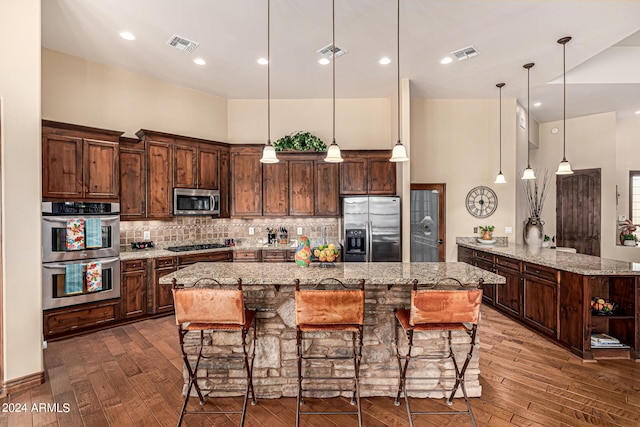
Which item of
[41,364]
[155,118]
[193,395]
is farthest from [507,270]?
[155,118]

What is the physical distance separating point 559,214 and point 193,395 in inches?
323

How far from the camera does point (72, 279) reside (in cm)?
347

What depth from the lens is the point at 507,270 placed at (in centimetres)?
419

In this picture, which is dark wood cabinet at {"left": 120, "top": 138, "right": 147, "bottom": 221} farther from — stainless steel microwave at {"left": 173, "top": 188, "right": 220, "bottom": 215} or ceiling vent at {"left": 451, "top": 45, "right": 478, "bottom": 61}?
ceiling vent at {"left": 451, "top": 45, "right": 478, "bottom": 61}

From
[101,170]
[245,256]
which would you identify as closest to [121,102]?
[101,170]

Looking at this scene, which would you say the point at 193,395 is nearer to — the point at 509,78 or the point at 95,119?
the point at 95,119

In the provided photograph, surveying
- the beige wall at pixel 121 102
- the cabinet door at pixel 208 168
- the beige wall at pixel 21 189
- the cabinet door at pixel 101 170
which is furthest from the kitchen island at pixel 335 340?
the beige wall at pixel 121 102

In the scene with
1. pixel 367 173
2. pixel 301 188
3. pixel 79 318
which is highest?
pixel 367 173

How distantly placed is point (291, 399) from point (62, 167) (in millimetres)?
3618

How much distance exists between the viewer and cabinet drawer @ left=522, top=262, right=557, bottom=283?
3451mm

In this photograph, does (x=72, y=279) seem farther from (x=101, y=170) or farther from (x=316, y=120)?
(x=316, y=120)

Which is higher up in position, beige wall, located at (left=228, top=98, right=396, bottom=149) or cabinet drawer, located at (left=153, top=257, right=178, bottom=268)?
beige wall, located at (left=228, top=98, right=396, bottom=149)

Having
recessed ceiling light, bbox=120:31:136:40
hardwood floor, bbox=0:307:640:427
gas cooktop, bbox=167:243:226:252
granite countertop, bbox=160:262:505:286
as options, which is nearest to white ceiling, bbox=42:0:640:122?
recessed ceiling light, bbox=120:31:136:40

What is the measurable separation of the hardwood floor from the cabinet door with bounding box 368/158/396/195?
2.74 meters
